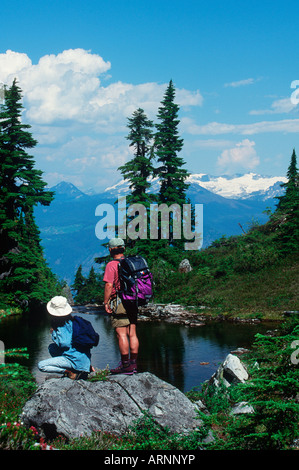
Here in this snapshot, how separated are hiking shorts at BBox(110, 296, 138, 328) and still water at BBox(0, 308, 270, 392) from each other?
9.98 ft

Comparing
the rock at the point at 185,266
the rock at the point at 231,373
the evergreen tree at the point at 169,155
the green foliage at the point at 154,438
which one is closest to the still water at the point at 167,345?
the rock at the point at 231,373

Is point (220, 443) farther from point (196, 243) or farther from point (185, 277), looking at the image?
point (196, 243)

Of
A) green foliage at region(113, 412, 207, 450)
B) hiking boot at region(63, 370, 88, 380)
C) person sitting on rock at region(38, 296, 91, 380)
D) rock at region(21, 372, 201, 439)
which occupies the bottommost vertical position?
green foliage at region(113, 412, 207, 450)

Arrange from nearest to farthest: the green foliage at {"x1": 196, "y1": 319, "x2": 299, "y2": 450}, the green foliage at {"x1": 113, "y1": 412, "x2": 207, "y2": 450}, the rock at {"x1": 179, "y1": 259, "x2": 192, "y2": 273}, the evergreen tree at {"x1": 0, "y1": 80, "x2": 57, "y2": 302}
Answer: the green foliage at {"x1": 196, "y1": 319, "x2": 299, "y2": 450}, the green foliage at {"x1": 113, "y1": 412, "x2": 207, "y2": 450}, the evergreen tree at {"x1": 0, "y1": 80, "x2": 57, "y2": 302}, the rock at {"x1": 179, "y1": 259, "x2": 192, "y2": 273}

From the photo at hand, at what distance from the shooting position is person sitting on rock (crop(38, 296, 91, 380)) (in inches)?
275

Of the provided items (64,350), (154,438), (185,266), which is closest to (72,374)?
(64,350)

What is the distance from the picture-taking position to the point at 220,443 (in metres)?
5.66

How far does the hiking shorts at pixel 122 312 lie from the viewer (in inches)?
302

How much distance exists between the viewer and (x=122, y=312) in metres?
7.74

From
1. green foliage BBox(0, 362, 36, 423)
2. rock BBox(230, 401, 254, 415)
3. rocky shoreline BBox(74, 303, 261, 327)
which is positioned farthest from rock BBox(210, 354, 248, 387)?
rocky shoreline BBox(74, 303, 261, 327)

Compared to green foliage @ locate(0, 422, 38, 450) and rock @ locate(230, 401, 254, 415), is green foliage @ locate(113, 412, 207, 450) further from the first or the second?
rock @ locate(230, 401, 254, 415)

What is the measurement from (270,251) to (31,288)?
43.9 feet

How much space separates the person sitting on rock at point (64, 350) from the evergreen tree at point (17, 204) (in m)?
16.8
